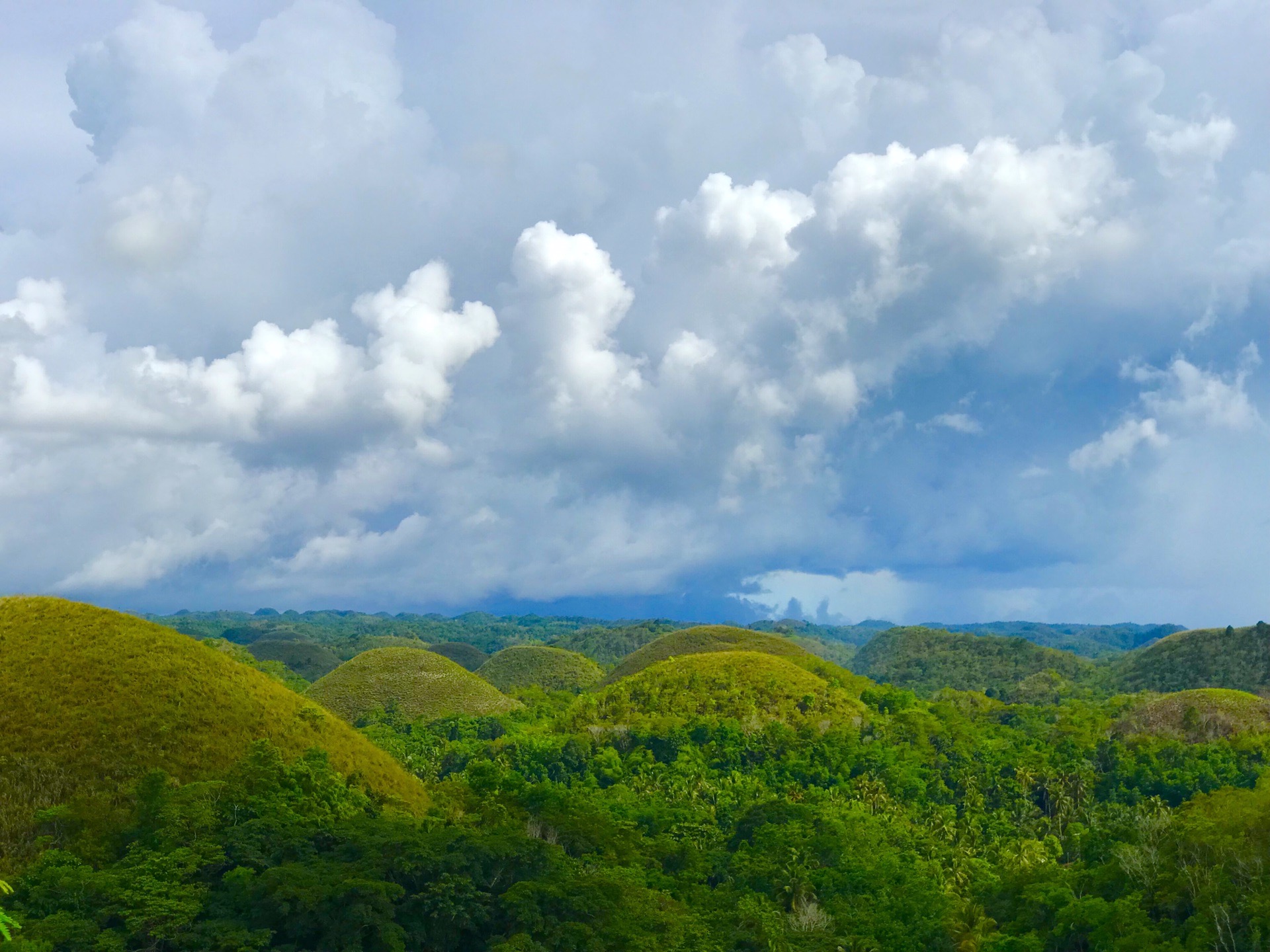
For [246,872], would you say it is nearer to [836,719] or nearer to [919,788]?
[919,788]

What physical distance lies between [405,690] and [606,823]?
8659 centimetres

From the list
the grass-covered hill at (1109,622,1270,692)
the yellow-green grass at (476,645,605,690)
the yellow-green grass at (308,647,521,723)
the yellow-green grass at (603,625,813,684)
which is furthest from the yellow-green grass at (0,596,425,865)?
the grass-covered hill at (1109,622,1270,692)

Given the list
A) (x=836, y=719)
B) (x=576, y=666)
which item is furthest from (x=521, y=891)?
(x=576, y=666)

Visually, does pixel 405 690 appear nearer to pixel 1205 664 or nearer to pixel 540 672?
pixel 540 672

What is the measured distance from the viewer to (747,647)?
508 feet

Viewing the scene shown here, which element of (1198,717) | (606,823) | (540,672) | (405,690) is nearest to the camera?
(606,823)

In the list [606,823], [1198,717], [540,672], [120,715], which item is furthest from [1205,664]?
[120,715]

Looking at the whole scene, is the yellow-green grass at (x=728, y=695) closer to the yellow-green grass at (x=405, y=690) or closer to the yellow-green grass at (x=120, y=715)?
the yellow-green grass at (x=405, y=690)

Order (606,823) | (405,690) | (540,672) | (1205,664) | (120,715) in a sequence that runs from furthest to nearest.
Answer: (540,672)
(1205,664)
(405,690)
(120,715)
(606,823)

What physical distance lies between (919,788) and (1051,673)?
4331 inches

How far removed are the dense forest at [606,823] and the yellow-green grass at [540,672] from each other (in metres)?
84.0

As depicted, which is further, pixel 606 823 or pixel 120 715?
pixel 120 715

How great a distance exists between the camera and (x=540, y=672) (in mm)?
190125

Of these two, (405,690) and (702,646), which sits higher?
(702,646)
